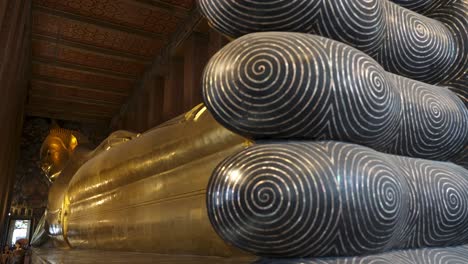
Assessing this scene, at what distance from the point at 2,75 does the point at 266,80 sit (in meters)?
5.29

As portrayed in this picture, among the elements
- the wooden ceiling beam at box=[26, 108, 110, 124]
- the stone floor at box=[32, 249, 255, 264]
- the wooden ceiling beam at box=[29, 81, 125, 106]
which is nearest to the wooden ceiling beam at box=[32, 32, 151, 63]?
the wooden ceiling beam at box=[29, 81, 125, 106]

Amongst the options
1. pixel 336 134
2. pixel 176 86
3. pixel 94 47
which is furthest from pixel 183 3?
pixel 336 134

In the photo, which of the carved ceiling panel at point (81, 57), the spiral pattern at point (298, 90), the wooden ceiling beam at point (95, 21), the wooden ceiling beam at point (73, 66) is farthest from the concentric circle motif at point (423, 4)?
the wooden ceiling beam at point (73, 66)

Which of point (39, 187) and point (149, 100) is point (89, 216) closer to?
point (149, 100)

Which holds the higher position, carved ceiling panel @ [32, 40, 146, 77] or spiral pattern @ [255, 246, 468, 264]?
carved ceiling panel @ [32, 40, 146, 77]

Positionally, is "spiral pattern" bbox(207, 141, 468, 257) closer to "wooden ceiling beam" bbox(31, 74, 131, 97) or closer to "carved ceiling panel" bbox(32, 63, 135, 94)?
"carved ceiling panel" bbox(32, 63, 135, 94)

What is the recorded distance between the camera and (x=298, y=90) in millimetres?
601

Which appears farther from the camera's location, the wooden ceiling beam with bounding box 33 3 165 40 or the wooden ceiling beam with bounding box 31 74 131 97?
the wooden ceiling beam with bounding box 31 74 131 97

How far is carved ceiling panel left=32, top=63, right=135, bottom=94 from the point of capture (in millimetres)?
8617

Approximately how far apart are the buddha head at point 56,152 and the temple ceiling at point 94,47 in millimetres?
3967

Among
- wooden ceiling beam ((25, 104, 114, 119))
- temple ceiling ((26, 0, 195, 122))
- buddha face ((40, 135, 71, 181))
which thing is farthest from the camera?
wooden ceiling beam ((25, 104, 114, 119))

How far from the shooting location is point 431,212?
757mm

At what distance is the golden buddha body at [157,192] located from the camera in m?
1.00

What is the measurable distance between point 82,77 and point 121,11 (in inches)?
111
